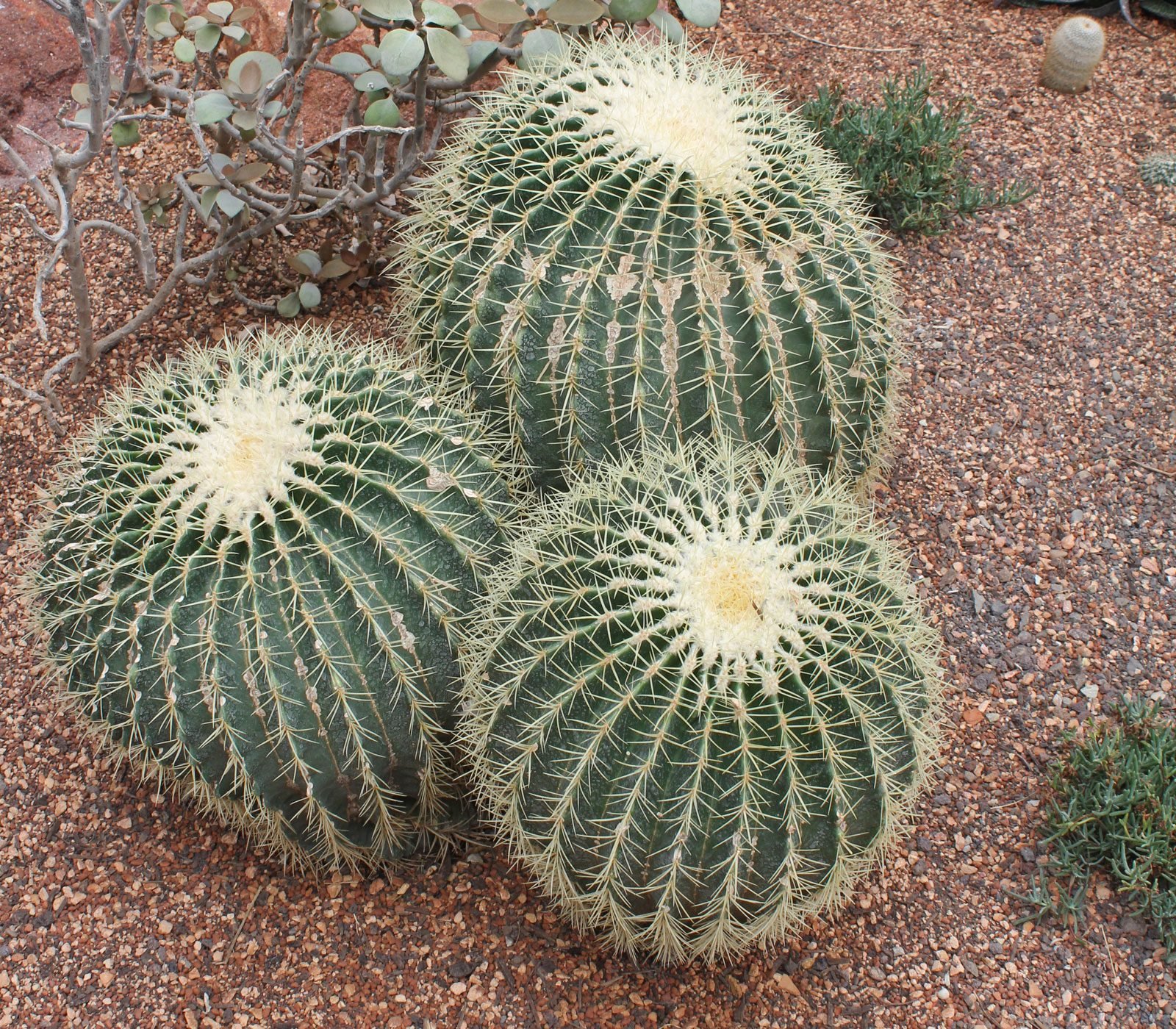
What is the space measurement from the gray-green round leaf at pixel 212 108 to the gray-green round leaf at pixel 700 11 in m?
1.43

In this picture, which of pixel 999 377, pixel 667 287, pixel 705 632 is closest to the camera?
pixel 705 632

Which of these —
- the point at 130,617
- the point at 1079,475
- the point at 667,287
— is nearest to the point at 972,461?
the point at 1079,475

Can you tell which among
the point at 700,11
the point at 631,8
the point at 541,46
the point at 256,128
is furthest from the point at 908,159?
the point at 256,128

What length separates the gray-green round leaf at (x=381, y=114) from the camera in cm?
376

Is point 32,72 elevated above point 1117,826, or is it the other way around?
point 32,72

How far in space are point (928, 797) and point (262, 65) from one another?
305cm

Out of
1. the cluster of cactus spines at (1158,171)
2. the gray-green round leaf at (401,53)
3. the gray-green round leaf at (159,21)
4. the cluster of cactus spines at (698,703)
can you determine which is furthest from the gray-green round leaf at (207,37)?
the cluster of cactus spines at (1158,171)

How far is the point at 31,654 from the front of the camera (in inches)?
136

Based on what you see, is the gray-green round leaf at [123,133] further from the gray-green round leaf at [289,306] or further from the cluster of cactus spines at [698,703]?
the cluster of cactus spines at [698,703]

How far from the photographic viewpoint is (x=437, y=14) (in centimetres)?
350

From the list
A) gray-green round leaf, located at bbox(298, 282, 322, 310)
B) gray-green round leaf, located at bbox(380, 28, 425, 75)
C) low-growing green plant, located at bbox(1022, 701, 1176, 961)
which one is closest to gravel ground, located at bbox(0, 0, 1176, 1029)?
low-growing green plant, located at bbox(1022, 701, 1176, 961)

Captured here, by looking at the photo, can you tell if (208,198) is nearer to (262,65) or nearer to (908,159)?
(262,65)

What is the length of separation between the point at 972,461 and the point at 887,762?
6.49ft

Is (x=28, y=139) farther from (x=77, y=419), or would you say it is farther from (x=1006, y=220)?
(x=1006, y=220)
